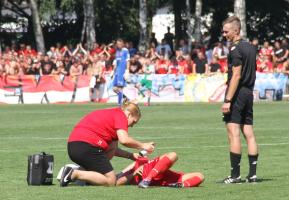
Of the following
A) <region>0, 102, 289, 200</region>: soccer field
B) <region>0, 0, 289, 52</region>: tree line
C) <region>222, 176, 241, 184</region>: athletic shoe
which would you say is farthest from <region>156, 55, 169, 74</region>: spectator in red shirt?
<region>222, 176, 241, 184</region>: athletic shoe

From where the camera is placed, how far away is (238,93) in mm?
13719

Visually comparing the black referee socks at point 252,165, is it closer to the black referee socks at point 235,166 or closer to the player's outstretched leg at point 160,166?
the black referee socks at point 235,166

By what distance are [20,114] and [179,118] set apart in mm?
5652

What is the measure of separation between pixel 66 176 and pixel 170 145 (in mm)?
7355

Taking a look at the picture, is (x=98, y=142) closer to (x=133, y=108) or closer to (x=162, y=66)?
(x=133, y=108)

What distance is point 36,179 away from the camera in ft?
44.5

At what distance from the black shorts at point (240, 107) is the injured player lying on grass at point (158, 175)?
0.89 m

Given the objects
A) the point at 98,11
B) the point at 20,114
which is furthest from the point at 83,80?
the point at 98,11

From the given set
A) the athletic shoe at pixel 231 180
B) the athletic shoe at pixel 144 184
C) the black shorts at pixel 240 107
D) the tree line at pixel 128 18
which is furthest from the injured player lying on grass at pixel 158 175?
the tree line at pixel 128 18

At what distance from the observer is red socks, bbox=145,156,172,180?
1315cm

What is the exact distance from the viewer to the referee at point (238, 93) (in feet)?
44.4

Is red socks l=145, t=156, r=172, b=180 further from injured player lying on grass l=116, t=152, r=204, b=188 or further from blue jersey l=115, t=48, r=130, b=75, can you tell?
blue jersey l=115, t=48, r=130, b=75

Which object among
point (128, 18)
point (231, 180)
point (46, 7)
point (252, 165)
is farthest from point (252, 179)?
point (128, 18)

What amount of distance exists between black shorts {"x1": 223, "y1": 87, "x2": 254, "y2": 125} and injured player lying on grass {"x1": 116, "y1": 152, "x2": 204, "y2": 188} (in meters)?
0.89
